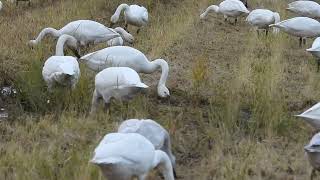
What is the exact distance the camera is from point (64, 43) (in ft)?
27.0

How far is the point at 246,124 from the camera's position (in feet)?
20.7

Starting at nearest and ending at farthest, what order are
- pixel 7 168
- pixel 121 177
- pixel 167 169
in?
pixel 121 177
pixel 167 169
pixel 7 168

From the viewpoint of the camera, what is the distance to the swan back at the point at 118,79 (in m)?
6.01

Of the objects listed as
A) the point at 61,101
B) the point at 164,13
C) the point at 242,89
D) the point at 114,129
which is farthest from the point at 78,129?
the point at 164,13

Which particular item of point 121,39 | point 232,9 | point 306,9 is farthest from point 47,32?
point 306,9

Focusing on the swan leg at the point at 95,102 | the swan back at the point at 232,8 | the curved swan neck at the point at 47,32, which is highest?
the curved swan neck at the point at 47,32

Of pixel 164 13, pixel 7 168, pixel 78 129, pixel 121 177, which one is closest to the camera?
pixel 121 177

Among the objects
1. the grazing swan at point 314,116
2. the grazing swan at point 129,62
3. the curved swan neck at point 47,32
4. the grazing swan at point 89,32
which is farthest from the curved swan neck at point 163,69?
the curved swan neck at point 47,32

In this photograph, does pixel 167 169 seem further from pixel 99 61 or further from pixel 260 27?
pixel 260 27

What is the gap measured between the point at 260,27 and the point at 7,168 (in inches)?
308

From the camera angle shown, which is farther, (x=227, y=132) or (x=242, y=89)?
(x=242, y=89)

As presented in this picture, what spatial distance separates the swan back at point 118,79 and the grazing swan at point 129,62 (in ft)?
2.87

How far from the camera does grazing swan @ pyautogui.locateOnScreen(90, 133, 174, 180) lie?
399 cm

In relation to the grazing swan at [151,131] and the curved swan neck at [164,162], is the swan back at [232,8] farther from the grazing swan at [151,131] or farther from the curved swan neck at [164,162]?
the curved swan neck at [164,162]
